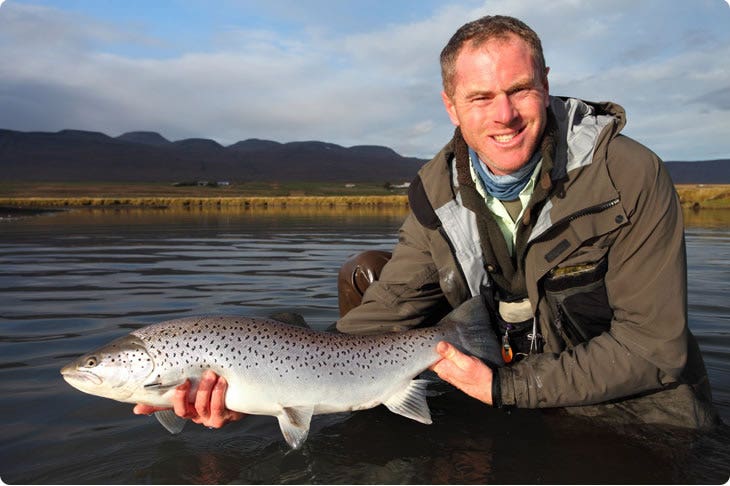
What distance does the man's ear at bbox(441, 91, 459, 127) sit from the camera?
3896 mm

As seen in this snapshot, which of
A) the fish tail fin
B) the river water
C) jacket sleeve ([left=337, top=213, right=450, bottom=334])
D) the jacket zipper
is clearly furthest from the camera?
jacket sleeve ([left=337, top=213, right=450, bottom=334])

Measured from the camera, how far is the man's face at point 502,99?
3.49 metres

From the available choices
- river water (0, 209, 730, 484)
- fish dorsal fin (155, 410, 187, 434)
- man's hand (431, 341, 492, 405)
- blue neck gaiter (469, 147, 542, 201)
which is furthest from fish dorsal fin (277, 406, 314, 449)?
blue neck gaiter (469, 147, 542, 201)

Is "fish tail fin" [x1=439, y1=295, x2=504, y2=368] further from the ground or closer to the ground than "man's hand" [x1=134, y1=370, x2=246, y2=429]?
further from the ground

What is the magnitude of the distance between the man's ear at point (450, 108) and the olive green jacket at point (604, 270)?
33cm

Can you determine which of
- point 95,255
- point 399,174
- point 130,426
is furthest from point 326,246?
point 399,174

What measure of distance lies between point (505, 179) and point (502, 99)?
50 centimetres

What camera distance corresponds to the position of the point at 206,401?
10.7 feet

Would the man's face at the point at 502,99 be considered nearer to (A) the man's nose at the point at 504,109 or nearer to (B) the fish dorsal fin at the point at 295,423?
(A) the man's nose at the point at 504,109

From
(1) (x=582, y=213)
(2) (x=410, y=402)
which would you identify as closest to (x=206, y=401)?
(2) (x=410, y=402)

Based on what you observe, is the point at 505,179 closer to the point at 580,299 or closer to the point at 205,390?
the point at 580,299

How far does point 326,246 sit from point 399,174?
178m

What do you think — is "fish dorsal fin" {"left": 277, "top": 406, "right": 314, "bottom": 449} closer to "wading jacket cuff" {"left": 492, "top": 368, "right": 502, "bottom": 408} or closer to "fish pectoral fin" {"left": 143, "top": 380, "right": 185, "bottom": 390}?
"fish pectoral fin" {"left": 143, "top": 380, "right": 185, "bottom": 390}

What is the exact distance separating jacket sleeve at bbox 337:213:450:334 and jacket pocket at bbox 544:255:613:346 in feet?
2.65
